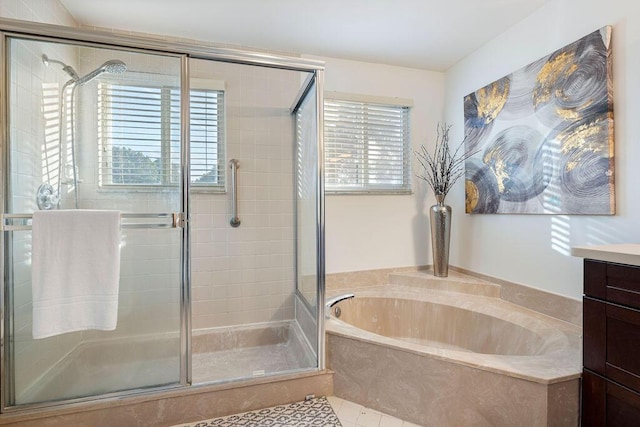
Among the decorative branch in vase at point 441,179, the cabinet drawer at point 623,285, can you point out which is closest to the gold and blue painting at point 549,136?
the decorative branch in vase at point 441,179

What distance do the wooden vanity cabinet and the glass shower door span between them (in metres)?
1.84

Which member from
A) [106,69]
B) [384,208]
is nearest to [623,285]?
[384,208]

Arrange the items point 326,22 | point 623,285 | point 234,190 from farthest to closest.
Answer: point 234,190
point 326,22
point 623,285

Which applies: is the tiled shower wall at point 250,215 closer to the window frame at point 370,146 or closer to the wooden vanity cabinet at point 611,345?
the window frame at point 370,146

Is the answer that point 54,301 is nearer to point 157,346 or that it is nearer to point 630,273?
point 157,346

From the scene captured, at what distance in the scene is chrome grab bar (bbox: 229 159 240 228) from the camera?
2.30 meters

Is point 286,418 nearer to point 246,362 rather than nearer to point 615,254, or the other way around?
point 246,362

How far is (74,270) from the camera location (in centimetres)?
135

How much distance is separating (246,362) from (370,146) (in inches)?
76.2

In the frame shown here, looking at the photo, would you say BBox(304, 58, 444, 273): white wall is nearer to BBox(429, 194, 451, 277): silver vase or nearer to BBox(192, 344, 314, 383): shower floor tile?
BBox(429, 194, 451, 277): silver vase

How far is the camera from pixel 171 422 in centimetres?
147

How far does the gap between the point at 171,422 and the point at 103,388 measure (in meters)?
0.37

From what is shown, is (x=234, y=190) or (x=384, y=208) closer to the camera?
(x=234, y=190)

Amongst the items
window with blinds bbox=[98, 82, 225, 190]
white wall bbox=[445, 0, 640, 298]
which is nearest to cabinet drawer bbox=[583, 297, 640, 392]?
white wall bbox=[445, 0, 640, 298]
